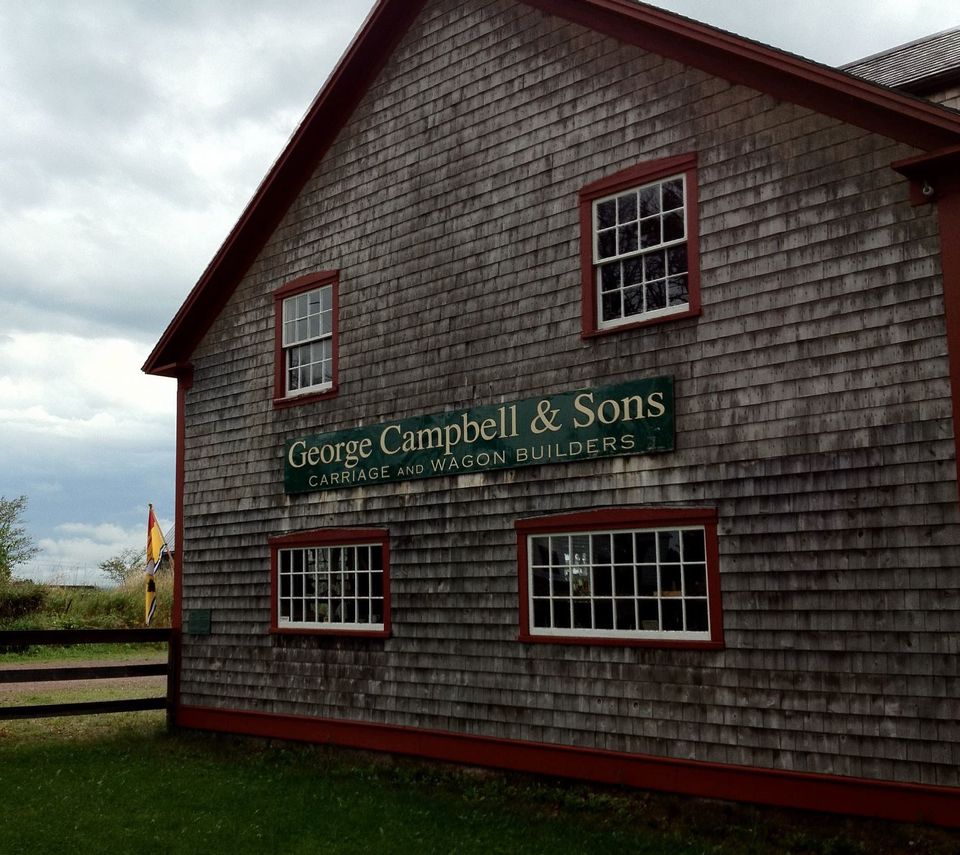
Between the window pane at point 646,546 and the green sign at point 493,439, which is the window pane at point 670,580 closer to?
the window pane at point 646,546

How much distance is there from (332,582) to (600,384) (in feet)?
16.1

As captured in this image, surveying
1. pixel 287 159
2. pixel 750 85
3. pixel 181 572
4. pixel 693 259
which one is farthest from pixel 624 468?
pixel 181 572

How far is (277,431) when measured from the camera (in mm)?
14805

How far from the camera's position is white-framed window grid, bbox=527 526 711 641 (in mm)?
9914

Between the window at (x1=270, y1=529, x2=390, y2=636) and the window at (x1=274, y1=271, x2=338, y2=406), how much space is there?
77.7 inches

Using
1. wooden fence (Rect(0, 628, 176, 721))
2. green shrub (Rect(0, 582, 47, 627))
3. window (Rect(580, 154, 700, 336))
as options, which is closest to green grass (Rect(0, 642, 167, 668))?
green shrub (Rect(0, 582, 47, 627))

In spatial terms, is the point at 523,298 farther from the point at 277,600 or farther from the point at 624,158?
the point at 277,600

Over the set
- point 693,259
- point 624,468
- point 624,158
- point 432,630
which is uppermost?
point 624,158

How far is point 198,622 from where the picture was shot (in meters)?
15.5

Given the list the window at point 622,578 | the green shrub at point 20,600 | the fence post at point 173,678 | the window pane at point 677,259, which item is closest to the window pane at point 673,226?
the window pane at point 677,259

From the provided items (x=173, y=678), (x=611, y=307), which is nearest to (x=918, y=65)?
(x=611, y=307)

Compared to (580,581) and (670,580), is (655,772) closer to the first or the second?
(670,580)

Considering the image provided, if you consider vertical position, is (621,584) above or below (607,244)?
below

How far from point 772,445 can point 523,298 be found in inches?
136
